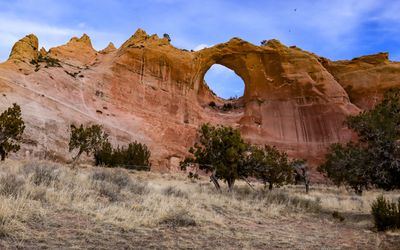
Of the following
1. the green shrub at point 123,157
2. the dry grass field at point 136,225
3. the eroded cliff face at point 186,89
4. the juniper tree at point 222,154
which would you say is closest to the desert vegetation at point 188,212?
the dry grass field at point 136,225

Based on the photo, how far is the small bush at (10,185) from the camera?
8.18 meters

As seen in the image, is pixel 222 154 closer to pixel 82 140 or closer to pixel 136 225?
pixel 136 225

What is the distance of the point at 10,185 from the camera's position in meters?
8.84

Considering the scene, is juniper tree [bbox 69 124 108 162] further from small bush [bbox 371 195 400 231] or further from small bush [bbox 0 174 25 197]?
small bush [bbox 371 195 400 231]

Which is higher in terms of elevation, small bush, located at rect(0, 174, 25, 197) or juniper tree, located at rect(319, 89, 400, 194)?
juniper tree, located at rect(319, 89, 400, 194)

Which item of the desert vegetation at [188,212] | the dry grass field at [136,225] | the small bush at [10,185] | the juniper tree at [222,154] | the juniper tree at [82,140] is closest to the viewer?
the dry grass field at [136,225]

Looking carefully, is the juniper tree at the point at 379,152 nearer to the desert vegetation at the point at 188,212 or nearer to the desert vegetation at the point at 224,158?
the desert vegetation at the point at 188,212

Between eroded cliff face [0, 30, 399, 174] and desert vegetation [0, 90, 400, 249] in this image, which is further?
eroded cliff face [0, 30, 399, 174]

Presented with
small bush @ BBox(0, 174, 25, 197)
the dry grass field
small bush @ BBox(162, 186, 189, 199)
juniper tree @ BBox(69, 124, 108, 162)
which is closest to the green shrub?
juniper tree @ BBox(69, 124, 108, 162)

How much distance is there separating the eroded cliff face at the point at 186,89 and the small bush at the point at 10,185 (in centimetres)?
3133

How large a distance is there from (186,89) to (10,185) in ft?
157

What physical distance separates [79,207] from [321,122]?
53308 millimetres

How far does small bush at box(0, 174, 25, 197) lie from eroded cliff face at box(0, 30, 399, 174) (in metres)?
31.3

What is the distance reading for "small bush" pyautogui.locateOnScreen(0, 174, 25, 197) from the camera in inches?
322
